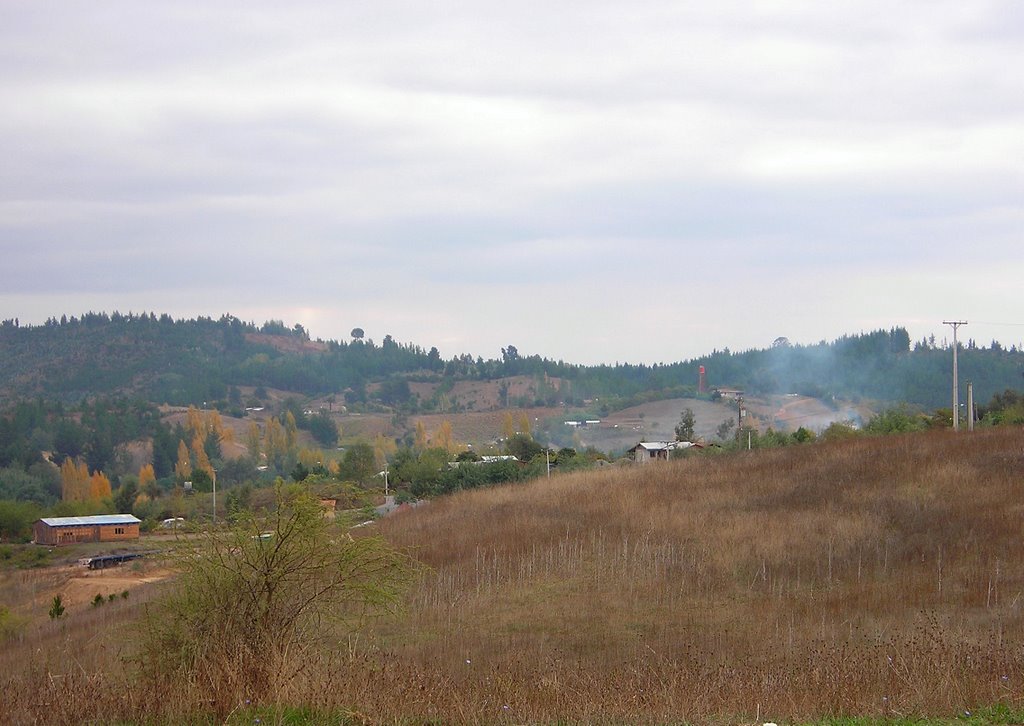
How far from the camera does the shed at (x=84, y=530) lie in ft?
208

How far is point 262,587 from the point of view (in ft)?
33.6

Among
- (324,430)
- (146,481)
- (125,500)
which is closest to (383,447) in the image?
(324,430)

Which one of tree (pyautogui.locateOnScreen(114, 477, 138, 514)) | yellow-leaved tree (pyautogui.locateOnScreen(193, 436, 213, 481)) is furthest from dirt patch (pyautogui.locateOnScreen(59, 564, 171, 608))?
yellow-leaved tree (pyautogui.locateOnScreen(193, 436, 213, 481))

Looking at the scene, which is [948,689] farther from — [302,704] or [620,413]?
[620,413]

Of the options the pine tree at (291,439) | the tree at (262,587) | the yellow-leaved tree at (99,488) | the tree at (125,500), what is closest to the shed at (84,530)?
the tree at (125,500)

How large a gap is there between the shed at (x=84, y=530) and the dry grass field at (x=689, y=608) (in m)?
35.1

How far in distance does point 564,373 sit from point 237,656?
183678 millimetres

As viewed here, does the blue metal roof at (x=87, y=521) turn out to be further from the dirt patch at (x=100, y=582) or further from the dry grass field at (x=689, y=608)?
the dry grass field at (x=689, y=608)

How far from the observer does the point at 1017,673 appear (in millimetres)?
9492

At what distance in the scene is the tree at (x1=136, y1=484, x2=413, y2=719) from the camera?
1008 cm

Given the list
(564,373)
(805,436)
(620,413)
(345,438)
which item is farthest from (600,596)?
(564,373)

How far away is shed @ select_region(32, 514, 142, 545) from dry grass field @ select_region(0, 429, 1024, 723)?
35103 millimetres

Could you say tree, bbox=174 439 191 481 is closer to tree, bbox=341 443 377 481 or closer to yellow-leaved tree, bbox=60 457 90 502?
yellow-leaved tree, bbox=60 457 90 502

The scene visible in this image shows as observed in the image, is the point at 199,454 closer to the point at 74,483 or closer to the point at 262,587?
the point at 74,483
